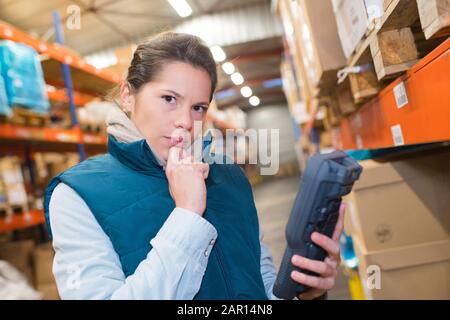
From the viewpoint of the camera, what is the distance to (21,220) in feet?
8.38

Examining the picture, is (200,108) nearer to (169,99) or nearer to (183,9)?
(169,99)

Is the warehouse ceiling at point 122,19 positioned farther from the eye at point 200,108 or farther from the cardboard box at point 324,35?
the eye at point 200,108

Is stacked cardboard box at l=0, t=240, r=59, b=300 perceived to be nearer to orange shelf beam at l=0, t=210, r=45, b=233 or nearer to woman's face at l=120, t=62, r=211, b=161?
orange shelf beam at l=0, t=210, r=45, b=233

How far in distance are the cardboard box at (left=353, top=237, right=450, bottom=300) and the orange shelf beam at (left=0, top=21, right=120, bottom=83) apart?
1768 mm

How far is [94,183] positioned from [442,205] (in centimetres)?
177

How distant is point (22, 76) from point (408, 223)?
2646 millimetres

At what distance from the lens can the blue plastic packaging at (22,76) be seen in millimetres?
2334

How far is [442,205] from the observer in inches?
71.4

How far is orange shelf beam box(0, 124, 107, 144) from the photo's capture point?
93.6 inches

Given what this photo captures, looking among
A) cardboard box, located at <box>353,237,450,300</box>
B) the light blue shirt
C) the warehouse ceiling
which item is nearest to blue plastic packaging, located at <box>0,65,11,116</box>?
the light blue shirt

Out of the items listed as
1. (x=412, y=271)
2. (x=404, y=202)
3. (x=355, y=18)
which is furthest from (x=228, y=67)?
(x=412, y=271)

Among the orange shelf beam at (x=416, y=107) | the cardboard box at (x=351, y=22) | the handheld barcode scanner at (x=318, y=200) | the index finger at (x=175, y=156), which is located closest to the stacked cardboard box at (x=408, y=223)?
the orange shelf beam at (x=416, y=107)

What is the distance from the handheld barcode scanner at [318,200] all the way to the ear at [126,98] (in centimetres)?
60

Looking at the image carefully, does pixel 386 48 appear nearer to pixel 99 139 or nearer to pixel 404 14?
pixel 404 14
